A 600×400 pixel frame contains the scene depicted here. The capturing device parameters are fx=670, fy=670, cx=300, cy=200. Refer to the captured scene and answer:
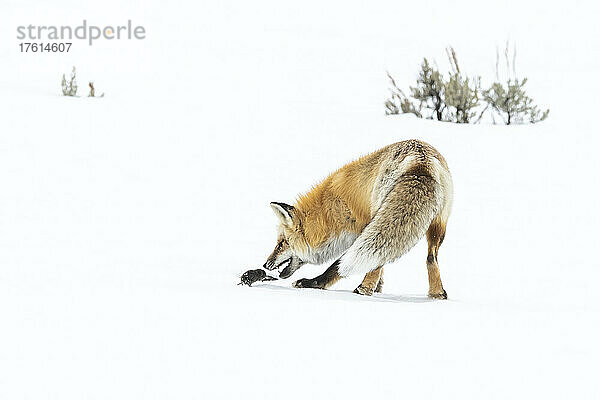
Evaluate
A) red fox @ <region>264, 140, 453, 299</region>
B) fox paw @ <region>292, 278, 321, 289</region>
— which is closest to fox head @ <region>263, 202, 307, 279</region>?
red fox @ <region>264, 140, 453, 299</region>

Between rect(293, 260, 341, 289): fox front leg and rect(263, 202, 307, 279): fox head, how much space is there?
0.35 meters

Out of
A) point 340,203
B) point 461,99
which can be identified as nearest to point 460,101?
point 461,99

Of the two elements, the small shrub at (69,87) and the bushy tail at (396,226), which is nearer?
the bushy tail at (396,226)

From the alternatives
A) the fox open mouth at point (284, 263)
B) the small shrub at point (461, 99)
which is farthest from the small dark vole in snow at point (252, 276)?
the small shrub at point (461, 99)

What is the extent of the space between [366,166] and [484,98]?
610 centimetres

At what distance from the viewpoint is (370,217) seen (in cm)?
516

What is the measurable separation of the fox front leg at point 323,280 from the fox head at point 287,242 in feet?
1.16

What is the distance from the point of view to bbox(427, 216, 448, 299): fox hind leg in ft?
16.5

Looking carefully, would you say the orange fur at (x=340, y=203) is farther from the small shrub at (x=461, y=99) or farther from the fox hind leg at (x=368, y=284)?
the small shrub at (x=461, y=99)

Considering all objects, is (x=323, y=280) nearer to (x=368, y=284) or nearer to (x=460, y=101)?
(x=368, y=284)

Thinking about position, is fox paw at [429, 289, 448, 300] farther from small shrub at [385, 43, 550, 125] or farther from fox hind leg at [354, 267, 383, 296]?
small shrub at [385, 43, 550, 125]

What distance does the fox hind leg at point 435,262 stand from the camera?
5016mm

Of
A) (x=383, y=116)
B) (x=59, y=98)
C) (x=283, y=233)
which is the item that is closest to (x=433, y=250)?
(x=283, y=233)

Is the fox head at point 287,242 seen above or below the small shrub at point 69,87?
A: below
